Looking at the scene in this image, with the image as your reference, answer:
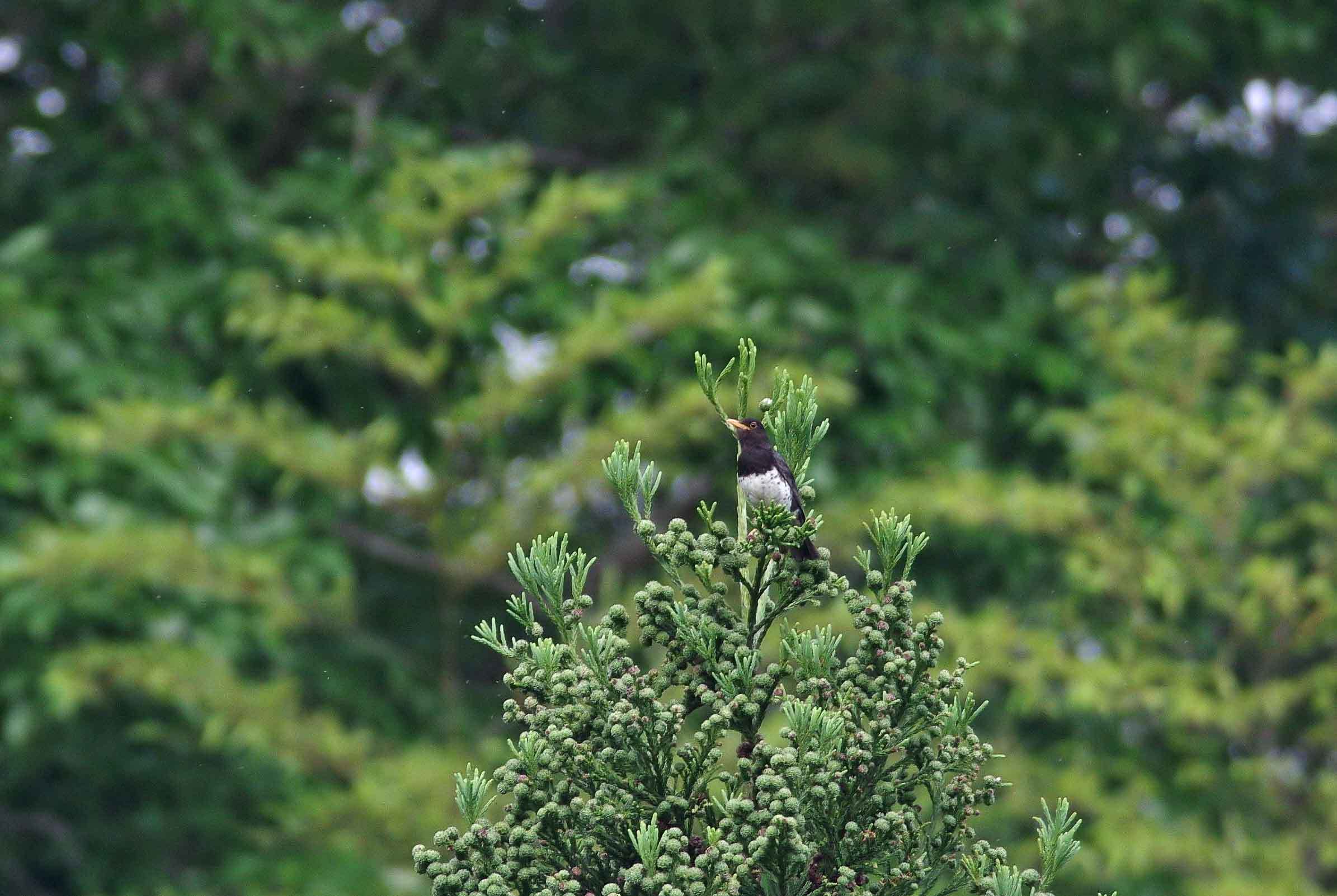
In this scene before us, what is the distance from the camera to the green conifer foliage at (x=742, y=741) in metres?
2.68

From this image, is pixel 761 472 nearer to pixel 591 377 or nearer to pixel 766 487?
pixel 766 487

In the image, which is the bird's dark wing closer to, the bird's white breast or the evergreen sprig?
the bird's white breast

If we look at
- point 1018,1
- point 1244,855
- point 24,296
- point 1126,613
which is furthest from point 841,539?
point 24,296

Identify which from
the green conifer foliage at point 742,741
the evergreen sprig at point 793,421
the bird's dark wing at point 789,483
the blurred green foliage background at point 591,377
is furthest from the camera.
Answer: the blurred green foliage background at point 591,377

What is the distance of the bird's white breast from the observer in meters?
3.09

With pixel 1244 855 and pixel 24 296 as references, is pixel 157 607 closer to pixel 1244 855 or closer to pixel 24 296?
pixel 24 296

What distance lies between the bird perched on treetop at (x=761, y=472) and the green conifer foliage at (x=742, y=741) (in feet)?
0.71

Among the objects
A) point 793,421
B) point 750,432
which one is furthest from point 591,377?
point 793,421

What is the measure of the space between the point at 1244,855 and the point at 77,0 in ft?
23.5

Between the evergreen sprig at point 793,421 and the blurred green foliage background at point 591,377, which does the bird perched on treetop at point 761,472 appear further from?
the blurred green foliage background at point 591,377

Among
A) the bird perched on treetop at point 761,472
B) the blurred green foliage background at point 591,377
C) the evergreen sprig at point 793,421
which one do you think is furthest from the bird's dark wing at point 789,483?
the blurred green foliage background at point 591,377

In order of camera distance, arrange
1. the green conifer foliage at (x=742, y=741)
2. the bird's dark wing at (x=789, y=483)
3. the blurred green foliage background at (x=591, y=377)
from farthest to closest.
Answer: the blurred green foliage background at (x=591, y=377)
the bird's dark wing at (x=789, y=483)
the green conifer foliage at (x=742, y=741)

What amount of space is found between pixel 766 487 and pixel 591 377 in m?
5.62

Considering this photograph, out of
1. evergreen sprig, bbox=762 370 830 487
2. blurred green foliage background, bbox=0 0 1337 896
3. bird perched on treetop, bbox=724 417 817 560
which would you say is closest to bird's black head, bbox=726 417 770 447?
bird perched on treetop, bbox=724 417 817 560
